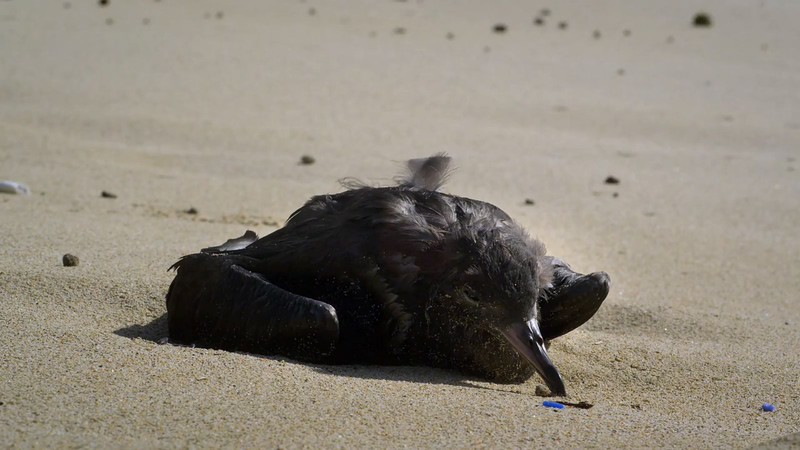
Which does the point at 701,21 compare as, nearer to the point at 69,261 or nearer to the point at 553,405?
the point at 69,261

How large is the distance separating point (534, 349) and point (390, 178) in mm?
4841

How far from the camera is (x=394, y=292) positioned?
16.4ft

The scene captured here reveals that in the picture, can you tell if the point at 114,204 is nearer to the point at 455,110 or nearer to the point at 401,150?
the point at 401,150

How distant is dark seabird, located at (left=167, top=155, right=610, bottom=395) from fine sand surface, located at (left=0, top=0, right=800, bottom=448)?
0.17 metres

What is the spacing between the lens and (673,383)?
201 inches

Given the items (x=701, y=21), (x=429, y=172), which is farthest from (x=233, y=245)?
(x=701, y=21)

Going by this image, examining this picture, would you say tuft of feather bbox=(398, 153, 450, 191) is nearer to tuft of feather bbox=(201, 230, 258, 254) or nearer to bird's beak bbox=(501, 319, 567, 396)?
tuft of feather bbox=(201, 230, 258, 254)

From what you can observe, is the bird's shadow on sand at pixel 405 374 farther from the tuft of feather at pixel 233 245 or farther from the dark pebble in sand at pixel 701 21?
the dark pebble in sand at pixel 701 21

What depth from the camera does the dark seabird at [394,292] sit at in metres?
4.79

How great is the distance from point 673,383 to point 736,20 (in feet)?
51.0

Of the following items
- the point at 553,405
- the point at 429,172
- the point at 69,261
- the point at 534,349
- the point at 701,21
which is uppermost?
the point at 701,21

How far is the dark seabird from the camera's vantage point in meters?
4.79

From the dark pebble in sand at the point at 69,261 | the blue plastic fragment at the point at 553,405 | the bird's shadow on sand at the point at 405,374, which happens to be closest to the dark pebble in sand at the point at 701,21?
the dark pebble in sand at the point at 69,261

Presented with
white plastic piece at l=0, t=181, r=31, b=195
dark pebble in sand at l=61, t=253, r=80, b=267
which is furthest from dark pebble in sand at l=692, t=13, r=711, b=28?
dark pebble in sand at l=61, t=253, r=80, b=267
